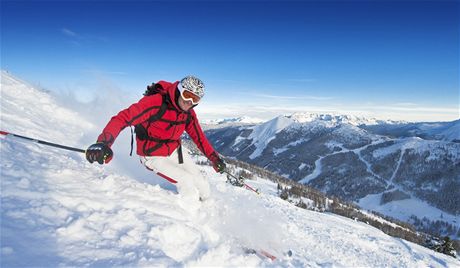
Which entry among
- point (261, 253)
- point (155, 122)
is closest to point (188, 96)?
point (155, 122)

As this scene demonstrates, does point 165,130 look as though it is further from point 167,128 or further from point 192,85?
point 192,85

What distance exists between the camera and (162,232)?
559cm

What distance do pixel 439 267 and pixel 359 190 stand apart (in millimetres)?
193381

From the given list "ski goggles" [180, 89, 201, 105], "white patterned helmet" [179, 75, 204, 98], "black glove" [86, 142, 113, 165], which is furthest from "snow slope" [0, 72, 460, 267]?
"white patterned helmet" [179, 75, 204, 98]

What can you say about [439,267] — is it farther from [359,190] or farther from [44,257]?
[359,190]

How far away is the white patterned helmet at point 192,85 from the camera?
7500 mm

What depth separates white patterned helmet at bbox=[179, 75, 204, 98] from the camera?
7.50m

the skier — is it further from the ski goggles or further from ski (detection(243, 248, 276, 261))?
ski (detection(243, 248, 276, 261))

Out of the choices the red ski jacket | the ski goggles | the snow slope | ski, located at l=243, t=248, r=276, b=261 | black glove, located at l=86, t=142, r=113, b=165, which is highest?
the ski goggles

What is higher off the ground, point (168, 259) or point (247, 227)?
point (168, 259)

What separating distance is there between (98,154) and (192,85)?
2580 mm

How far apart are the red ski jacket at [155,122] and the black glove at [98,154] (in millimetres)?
270

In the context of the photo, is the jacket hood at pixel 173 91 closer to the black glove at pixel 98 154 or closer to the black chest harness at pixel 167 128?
the black chest harness at pixel 167 128

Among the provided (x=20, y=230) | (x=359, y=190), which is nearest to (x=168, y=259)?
(x=20, y=230)
